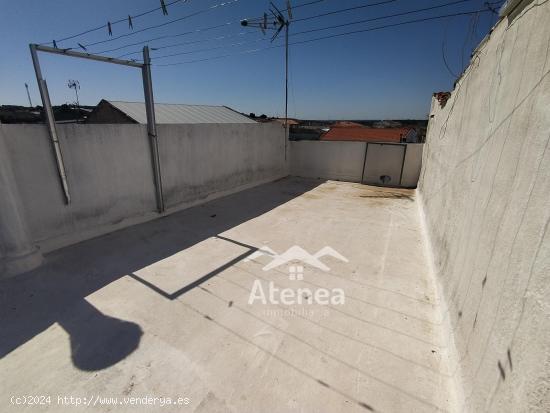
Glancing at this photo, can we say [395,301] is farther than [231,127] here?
No

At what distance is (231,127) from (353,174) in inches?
177

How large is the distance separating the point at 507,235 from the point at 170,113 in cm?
769

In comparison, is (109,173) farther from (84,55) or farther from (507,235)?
(507,235)

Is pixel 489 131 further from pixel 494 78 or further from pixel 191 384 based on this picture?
pixel 191 384

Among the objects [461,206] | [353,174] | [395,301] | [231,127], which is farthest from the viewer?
[353,174]

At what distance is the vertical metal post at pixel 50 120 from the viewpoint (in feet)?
10.6

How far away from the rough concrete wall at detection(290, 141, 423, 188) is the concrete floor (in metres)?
5.05

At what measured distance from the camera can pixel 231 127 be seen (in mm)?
6930

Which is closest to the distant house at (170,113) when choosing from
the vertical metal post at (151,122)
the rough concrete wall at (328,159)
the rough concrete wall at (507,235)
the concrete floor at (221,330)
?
the vertical metal post at (151,122)

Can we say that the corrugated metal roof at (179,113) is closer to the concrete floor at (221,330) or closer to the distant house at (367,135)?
the concrete floor at (221,330)

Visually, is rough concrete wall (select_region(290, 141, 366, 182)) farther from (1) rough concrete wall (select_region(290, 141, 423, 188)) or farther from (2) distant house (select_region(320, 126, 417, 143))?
(2) distant house (select_region(320, 126, 417, 143))

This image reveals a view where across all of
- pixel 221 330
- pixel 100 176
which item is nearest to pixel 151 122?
pixel 100 176

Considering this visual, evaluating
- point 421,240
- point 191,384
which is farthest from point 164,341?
point 421,240

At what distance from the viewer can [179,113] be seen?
7.56 meters
